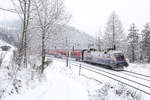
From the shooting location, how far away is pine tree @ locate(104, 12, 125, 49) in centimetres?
A: 2369

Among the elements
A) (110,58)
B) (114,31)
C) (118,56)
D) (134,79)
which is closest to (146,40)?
(114,31)

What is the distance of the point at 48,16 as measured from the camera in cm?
829

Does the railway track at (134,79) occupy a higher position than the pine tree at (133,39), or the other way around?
the pine tree at (133,39)

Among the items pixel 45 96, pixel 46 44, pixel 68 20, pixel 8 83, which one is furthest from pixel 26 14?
pixel 45 96

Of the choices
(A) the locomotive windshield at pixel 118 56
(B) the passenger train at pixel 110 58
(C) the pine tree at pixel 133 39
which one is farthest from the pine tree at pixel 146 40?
(A) the locomotive windshield at pixel 118 56

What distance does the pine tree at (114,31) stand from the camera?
23688mm

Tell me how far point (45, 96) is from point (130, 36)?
32.6 m

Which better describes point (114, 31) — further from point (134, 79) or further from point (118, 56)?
point (134, 79)

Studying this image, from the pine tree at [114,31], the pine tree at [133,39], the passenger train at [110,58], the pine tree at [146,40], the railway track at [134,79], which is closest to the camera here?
the railway track at [134,79]

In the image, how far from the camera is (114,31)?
78.1 ft

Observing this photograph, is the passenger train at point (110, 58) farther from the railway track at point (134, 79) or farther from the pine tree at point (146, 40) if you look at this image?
the pine tree at point (146, 40)

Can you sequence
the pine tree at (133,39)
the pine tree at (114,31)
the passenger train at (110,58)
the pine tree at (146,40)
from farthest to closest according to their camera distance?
the pine tree at (133,39)
the pine tree at (146,40)
the pine tree at (114,31)
the passenger train at (110,58)

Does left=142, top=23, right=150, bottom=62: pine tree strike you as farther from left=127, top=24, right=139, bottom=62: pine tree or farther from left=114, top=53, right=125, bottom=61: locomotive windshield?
left=114, top=53, right=125, bottom=61: locomotive windshield

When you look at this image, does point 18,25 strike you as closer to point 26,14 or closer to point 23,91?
point 26,14
